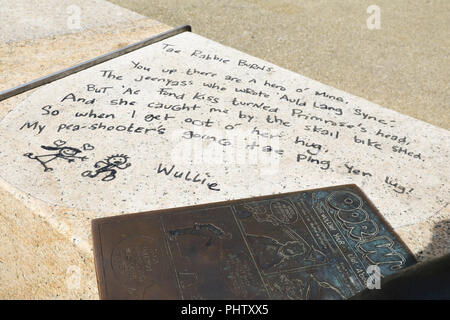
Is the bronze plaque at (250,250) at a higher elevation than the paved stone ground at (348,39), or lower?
higher

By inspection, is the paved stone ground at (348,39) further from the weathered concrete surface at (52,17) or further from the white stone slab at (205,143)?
the white stone slab at (205,143)

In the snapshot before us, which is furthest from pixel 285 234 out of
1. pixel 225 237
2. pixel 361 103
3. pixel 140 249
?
pixel 361 103

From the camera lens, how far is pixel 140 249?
1906 mm

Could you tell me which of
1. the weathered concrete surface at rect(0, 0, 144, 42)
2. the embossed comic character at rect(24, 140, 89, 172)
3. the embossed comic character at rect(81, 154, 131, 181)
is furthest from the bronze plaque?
the weathered concrete surface at rect(0, 0, 144, 42)

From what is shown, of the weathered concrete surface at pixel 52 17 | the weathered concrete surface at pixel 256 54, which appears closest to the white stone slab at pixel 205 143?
the weathered concrete surface at pixel 256 54

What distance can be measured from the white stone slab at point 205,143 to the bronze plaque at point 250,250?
0.49ft

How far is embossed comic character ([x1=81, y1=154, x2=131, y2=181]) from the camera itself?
2387mm

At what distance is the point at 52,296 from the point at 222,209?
0.85 meters

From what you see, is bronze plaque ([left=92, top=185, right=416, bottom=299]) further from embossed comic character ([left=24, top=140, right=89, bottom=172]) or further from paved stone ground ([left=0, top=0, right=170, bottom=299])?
embossed comic character ([left=24, top=140, right=89, bottom=172])

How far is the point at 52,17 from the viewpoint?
170 inches

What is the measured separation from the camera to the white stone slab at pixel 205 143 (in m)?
2.32

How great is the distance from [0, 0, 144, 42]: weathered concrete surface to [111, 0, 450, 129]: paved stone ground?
138 centimetres

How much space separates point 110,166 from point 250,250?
0.96 m
